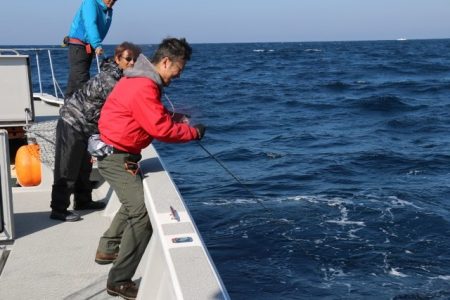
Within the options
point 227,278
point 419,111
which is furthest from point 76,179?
point 419,111

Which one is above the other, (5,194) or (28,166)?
(5,194)

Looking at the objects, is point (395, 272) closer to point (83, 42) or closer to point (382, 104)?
point (83, 42)

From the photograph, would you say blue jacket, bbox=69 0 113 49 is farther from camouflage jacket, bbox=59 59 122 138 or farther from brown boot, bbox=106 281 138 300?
brown boot, bbox=106 281 138 300

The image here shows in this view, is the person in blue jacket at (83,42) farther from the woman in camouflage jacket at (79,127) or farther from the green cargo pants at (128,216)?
the green cargo pants at (128,216)

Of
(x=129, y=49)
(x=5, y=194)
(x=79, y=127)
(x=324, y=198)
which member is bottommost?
(x=324, y=198)

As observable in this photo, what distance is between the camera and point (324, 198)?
9.59m

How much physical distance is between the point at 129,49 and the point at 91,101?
49cm

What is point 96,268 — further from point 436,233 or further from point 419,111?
point 419,111

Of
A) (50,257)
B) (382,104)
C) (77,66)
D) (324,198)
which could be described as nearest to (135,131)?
(50,257)

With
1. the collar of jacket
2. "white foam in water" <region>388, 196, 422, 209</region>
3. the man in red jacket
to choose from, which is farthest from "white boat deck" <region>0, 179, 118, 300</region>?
"white foam in water" <region>388, 196, 422, 209</region>

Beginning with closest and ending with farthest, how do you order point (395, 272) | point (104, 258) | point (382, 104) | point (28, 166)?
point (104, 258), point (28, 166), point (395, 272), point (382, 104)

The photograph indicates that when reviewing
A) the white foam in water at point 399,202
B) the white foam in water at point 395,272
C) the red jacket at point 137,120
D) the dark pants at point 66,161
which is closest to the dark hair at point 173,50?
the red jacket at point 137,120

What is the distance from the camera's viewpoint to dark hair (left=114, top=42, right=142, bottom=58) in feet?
14.6

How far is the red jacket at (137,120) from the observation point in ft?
10.8
